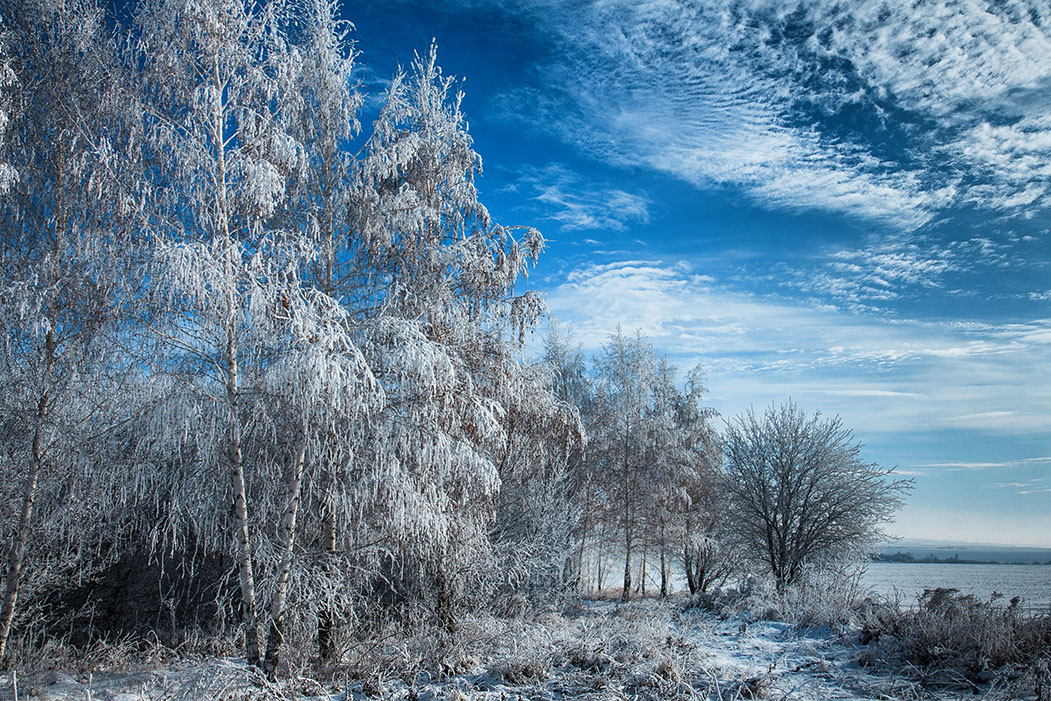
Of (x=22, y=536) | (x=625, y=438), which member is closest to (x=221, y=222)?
(x=22, y=536)

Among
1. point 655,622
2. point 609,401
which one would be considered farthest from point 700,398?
point 655,622

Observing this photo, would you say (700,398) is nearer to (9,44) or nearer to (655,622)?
(655,622)

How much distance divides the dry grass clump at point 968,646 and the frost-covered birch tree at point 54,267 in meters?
8.80

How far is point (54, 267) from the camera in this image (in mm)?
7180

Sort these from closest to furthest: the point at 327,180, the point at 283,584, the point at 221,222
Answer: the point at 283,584 < the point at 221,222 < the point at 327,180

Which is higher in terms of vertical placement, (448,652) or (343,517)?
(343,517)

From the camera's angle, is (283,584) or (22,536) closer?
(283,584)

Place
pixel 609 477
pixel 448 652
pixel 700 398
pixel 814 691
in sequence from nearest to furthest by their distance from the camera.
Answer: pixel 814 691
pixel 448 652
pixel 609 477
pixel 700 398

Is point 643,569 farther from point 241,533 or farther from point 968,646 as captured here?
point 241,533

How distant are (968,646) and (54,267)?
428 inches

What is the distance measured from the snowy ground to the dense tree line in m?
0.92

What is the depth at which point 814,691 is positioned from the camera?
18.9 ft

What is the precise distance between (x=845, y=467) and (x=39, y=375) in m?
14.7

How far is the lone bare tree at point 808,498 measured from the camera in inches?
539
